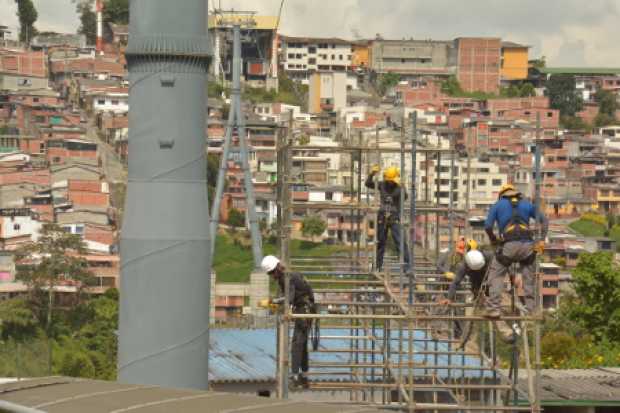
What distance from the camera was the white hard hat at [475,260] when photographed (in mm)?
9938

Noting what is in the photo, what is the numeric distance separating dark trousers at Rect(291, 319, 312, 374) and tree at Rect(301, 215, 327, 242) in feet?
172

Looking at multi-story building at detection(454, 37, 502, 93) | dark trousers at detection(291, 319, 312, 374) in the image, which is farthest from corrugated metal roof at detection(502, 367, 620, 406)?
multi-story building at detection(454, 37, 502, 93)

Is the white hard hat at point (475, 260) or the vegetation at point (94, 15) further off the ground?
the vegetation at point (94, 15)

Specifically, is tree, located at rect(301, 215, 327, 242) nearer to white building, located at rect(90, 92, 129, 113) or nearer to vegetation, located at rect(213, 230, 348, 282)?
vegetation, located at rect(213, 230, 348, 282)

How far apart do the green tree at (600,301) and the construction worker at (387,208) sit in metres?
15.1

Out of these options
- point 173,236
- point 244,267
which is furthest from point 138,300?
point 244,267

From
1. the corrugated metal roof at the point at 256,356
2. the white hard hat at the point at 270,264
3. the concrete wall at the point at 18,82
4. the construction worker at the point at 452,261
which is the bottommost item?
the corrugated metal roof at the point at 256,356

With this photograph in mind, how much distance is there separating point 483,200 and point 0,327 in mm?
32389

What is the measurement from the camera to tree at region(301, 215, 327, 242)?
62.9m

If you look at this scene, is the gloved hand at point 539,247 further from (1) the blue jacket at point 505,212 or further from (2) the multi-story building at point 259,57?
(2) the multi-story building at point 259,57

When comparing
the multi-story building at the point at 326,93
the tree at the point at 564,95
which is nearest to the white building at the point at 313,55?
the multi-story building at the point at 326,93

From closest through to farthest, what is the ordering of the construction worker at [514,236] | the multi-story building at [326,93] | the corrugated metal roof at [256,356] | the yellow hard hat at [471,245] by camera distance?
the construction worker at [514,236]
the yellow hard hat at [471,245]
the corrugated metal roof at [256,356]
the multi-story building at [326,93]

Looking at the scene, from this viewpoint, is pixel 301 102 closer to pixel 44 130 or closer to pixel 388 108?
pixel 388 108

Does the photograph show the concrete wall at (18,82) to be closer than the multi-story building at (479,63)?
Yes
